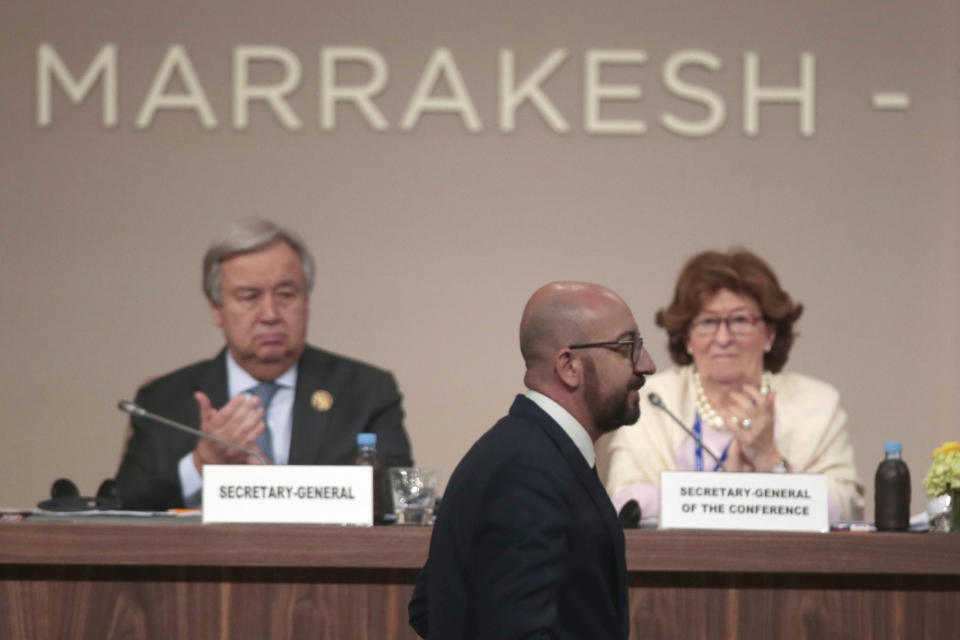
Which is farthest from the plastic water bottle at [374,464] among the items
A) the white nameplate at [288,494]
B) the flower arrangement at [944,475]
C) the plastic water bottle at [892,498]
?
the flower arrangement at [944,475]

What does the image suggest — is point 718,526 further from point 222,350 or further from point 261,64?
point 261,64

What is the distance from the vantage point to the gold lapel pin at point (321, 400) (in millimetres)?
4355

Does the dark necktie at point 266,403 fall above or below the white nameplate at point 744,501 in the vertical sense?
above

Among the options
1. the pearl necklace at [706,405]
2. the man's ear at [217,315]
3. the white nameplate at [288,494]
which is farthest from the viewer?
the man's ear at [217,315]

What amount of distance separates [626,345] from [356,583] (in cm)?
117

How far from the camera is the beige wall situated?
448cm

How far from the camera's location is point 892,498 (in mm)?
2850

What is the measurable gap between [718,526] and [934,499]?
49cm

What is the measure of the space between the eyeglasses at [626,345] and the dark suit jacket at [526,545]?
0.32ft

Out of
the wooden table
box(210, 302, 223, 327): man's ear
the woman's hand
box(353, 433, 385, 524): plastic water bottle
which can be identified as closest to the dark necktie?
box(210, 302, 223, 327): man's ear

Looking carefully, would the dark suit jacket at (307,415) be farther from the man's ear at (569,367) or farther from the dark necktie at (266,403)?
the man's ear at (569,367)

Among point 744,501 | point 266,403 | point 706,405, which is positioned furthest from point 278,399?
point 744,501

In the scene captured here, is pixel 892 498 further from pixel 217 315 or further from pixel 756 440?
pixel 217 315

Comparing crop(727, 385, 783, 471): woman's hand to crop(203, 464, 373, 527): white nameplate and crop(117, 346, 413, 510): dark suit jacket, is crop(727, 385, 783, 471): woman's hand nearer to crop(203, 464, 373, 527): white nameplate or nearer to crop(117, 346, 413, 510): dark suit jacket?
crop(117, 346, 413, 510): dark suit jacket
